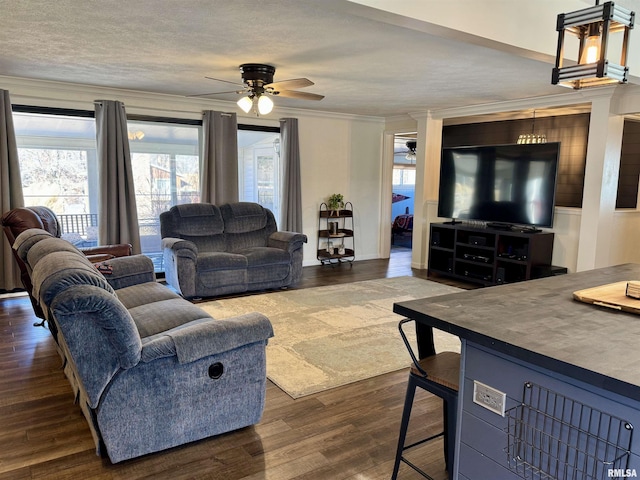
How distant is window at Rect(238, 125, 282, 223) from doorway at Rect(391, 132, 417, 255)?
3.45 metres

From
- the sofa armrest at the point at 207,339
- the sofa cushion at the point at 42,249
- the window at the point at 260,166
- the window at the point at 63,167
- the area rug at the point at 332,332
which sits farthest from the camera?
the window at the point at 260,166

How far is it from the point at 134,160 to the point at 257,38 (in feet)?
10.6

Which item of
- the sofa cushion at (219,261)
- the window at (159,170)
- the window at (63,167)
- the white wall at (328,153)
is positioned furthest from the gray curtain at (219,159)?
the window at (63,167)

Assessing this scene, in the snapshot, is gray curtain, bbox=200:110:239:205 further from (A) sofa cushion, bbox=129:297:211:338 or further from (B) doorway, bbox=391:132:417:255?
(B) doorway, bbox=391:132:417:255

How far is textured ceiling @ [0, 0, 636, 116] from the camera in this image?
2.81 metres

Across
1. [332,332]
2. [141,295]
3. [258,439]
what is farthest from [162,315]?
[332,332]

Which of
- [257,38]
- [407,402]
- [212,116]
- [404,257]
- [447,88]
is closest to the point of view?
[407,402]

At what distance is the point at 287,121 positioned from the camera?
666 centimetres

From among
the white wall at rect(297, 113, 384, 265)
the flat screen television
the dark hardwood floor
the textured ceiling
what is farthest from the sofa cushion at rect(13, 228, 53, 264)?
the flat screen television

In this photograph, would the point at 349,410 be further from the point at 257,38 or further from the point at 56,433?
the point at 257,38

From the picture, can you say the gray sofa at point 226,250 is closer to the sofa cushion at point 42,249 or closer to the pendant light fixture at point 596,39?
the sofa cushion at point 42,249

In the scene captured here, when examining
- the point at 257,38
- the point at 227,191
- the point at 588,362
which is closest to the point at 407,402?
the point at 588,362

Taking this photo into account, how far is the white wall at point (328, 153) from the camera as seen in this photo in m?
5.86

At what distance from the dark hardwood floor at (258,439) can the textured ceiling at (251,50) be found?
2176 mm
